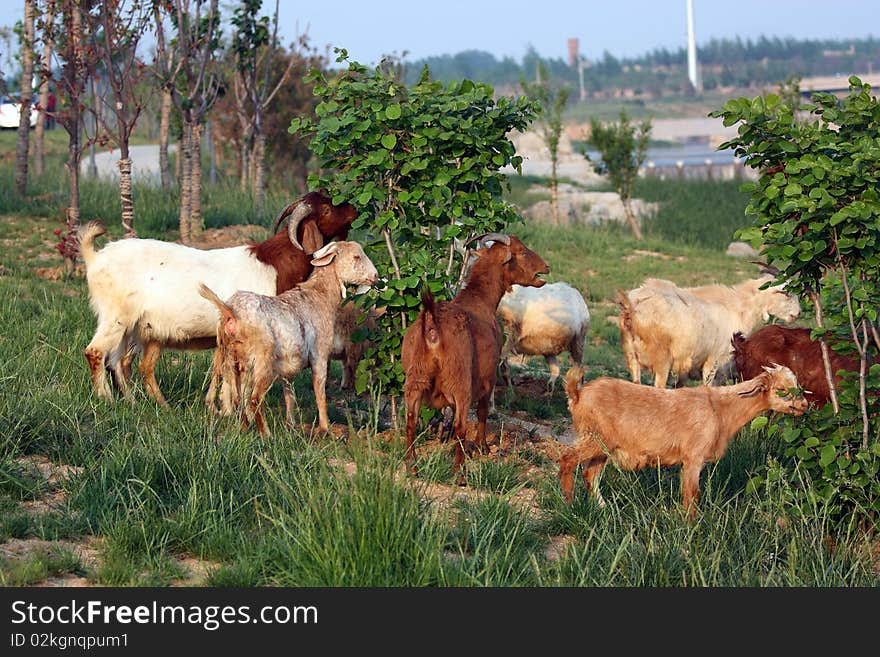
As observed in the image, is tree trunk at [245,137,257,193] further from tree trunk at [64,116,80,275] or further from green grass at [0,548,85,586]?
green grass at [0,548,85,586]

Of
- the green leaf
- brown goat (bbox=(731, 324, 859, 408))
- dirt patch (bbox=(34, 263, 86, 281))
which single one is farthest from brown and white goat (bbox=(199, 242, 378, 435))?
dirt patch (bbox=(34, 263, 86, 281))

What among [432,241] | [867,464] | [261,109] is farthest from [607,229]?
[867,464]

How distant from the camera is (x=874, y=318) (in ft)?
23.9

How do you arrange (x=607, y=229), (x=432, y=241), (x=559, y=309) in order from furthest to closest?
(x=607, y=229) → (x=559, y=309) → (x=432, y=241)

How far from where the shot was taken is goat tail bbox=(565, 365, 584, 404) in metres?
7.31

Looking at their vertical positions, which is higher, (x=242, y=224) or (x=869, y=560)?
(x=242, y=224)

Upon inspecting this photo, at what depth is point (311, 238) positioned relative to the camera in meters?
9.98

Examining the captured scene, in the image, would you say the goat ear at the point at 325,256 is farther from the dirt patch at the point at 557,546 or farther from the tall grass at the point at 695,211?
the tall grass at the point at 695,211

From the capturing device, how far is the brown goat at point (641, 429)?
7434 millimetres

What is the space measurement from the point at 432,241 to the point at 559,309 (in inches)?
124

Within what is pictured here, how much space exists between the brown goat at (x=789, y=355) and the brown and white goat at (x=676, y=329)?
150 cm

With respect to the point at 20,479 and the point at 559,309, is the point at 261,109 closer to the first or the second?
the point at 559,309

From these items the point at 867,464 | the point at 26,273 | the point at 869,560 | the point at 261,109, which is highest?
the point at 261,109

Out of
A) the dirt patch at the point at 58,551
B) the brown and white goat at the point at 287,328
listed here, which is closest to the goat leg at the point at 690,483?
the brown and white goat at the point at 287,328
